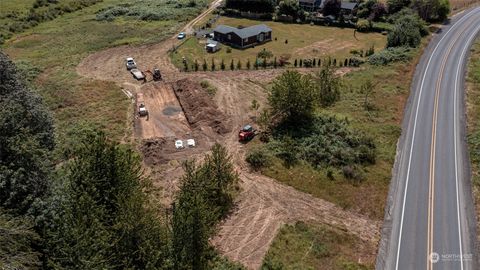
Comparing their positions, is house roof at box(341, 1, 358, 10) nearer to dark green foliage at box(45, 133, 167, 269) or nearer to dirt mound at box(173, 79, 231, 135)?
dirt mound at box(173, 79, 231, 135)

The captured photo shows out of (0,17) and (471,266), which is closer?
(471,266)

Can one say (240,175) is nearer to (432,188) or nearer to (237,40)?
(432,188)

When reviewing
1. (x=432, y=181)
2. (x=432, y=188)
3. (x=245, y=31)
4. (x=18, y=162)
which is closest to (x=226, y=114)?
(x=432, y=181)

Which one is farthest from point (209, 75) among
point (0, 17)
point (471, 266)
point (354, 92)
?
point (0, 17)

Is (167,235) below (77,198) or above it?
below

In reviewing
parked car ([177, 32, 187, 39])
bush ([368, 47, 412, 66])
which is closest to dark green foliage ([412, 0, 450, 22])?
bush ([368, 47, 412, 66])

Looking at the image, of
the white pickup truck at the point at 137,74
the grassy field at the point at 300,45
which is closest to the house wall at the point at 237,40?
the grassy field at the point at 300,45

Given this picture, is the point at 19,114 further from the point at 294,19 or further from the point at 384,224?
the point at 294,19
